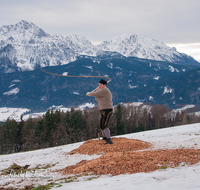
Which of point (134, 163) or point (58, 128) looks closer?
point (134, 163)

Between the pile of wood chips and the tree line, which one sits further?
the tree line

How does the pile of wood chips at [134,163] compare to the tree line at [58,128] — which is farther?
the tree line at [58,128]

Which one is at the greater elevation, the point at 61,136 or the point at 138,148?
the point at 138,148

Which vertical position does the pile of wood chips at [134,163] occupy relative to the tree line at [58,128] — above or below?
above

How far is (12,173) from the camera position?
7.91 m

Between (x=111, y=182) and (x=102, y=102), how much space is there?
19.1ft

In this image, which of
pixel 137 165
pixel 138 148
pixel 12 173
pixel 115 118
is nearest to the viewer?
pixel 137 165

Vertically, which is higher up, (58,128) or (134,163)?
(134,163)

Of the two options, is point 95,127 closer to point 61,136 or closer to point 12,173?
point 61,136

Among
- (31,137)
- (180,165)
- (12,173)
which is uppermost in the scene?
(180,165)

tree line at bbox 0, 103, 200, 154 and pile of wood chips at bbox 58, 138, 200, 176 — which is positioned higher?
pile of wood chips at bbox 58, 138, 200, 176

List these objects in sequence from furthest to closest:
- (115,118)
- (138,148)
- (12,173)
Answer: (115,118) → (138,148) → (12,173)

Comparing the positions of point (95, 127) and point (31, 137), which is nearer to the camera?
point (31, 137)

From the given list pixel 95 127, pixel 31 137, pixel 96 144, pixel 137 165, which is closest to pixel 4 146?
pixel 31 137
